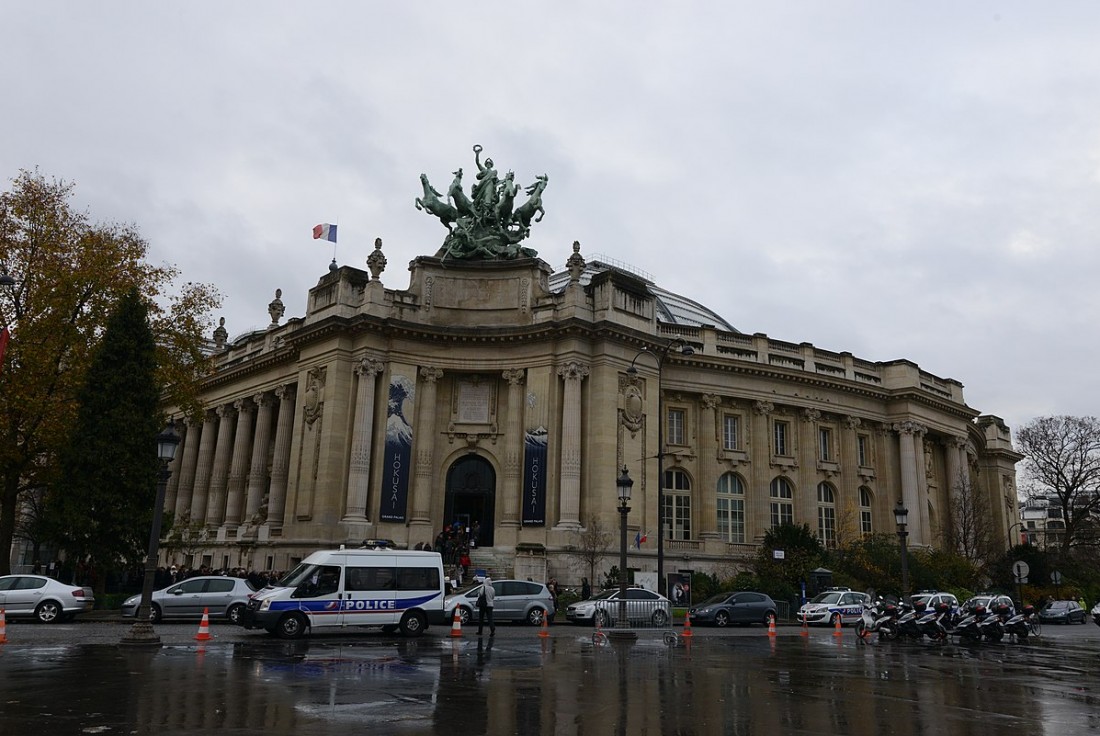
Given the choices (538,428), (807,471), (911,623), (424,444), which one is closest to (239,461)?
(424,444)

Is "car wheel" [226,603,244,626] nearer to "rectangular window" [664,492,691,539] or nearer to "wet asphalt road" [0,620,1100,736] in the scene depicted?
"wet asphalt road" [0,620,1100,736]

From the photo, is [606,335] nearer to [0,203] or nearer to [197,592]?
[197,592]

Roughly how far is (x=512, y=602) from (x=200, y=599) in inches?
398

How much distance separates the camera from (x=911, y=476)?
52.4 m

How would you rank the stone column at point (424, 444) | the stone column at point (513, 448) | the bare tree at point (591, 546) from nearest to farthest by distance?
the bare tree at point (591, 546) → the stone column at point (513, 448) → the stone column at point (424, 444)

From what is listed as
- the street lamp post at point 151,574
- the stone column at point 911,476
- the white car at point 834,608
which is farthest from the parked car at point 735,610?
the stone column at point 911,476

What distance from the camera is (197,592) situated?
2697 cm

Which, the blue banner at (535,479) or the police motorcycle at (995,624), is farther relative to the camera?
the blue banner at (535,479)

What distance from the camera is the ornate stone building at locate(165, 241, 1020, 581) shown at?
134 ft

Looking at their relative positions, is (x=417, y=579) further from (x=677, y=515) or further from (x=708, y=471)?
(x=708, y=471)

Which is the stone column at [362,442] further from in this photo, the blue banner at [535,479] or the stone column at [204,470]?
the stone column at [204,470]

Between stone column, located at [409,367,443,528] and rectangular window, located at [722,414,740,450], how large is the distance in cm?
1673

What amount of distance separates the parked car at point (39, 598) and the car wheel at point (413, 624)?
10.6 meters

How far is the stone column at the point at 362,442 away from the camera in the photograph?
39969 millimetres
